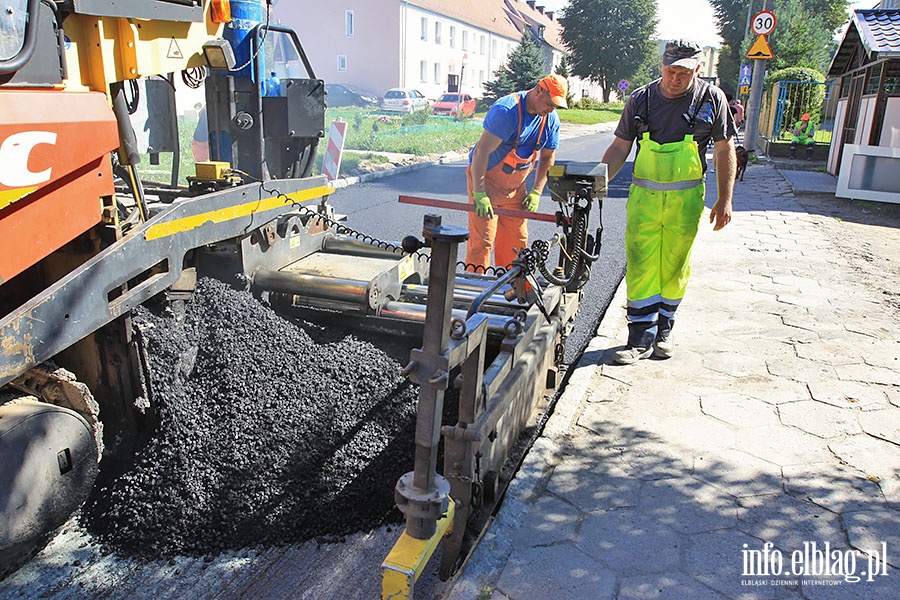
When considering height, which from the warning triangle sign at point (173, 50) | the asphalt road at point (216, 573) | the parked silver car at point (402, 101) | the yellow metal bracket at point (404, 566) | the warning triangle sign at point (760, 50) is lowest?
the asphalt road at point (216, 573)

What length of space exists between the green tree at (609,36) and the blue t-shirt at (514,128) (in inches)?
2010

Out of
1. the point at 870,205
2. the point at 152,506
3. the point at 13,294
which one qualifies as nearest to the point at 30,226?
the point at 13,294

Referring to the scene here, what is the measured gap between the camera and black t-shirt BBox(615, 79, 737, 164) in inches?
152

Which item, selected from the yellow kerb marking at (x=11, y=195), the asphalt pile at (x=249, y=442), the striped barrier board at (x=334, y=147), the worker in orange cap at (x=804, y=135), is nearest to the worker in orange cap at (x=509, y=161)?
the asphalt pile at (x=249, y=442)

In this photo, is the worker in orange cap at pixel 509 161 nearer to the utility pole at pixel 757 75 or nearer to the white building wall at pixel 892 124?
the white building wall at pixel 892 124

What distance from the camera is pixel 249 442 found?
9.74ft

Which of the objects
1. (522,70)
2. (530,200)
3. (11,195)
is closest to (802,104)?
(522,70)

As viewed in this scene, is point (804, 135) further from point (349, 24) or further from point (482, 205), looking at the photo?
point (349, 24)

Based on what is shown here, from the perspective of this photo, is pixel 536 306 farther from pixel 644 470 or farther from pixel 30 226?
pixel 30 226

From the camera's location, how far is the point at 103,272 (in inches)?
102

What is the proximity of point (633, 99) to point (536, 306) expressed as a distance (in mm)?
1480

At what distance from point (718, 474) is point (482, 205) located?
243cm

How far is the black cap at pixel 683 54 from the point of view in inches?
147

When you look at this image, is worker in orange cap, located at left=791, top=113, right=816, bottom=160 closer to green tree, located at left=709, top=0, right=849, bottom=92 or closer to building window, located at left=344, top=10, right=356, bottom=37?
green tree, located at left=709, top=0, right=849, bottom=92
